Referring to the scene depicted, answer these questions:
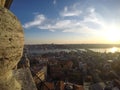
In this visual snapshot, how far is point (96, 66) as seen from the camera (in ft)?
185

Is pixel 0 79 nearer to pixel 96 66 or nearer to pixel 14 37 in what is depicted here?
pixel 14 37

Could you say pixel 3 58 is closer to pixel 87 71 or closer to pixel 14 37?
pixel 14 37

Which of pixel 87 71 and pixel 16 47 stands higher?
pixel 16 47

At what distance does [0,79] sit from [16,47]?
478 millimetres

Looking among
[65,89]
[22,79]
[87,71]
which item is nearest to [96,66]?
[87,71]

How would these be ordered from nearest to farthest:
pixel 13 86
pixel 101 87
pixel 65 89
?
1. pixel 13 86
2. pixel 65 89
3. pixel 101 87

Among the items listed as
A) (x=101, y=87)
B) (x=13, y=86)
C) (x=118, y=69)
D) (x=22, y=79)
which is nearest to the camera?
(x=13, y=86)

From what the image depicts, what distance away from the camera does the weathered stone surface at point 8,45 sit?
2.43m

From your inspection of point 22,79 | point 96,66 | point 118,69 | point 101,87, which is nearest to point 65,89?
point 101,87

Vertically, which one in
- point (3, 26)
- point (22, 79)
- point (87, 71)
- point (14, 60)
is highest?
point (3, 26)

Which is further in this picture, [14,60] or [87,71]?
[87,71]

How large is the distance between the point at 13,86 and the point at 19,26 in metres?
0.87

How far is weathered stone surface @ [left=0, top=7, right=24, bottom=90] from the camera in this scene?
243 centimetres

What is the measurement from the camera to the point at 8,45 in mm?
2480
